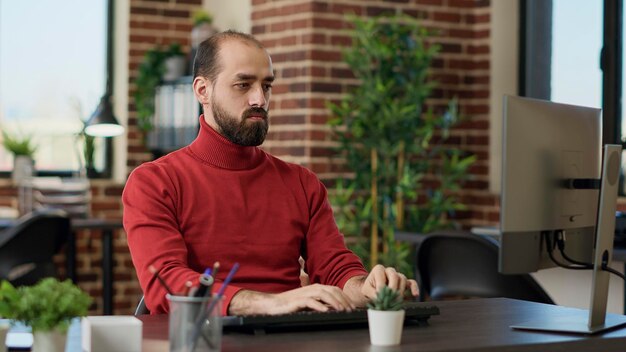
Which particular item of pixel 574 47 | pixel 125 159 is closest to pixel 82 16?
pixel 125 159

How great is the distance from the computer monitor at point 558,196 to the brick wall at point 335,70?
2.76 metres

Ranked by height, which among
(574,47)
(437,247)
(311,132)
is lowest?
(437,247)

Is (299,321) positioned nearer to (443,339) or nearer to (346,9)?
(443,339)

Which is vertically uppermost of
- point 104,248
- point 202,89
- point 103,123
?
point 202,89

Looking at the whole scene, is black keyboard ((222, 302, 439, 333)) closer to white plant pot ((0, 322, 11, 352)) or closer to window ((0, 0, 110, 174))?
white plant pot ((0, 322, 11, 352))

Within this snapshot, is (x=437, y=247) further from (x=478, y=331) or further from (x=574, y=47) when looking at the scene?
(x=574, y=47)

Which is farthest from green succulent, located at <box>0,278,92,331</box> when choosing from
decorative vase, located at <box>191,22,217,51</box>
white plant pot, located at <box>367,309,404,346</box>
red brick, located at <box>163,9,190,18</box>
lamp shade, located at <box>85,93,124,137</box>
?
red brick, located at <box>163,9,190,18</box>

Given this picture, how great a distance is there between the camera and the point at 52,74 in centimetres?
636

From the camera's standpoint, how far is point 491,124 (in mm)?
5449

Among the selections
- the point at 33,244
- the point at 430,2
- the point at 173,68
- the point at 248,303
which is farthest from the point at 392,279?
the point at 173,68

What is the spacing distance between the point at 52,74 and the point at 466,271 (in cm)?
362

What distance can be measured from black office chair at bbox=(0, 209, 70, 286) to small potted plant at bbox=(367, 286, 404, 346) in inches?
133

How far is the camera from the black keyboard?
200 cm

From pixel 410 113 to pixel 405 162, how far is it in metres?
0.24
